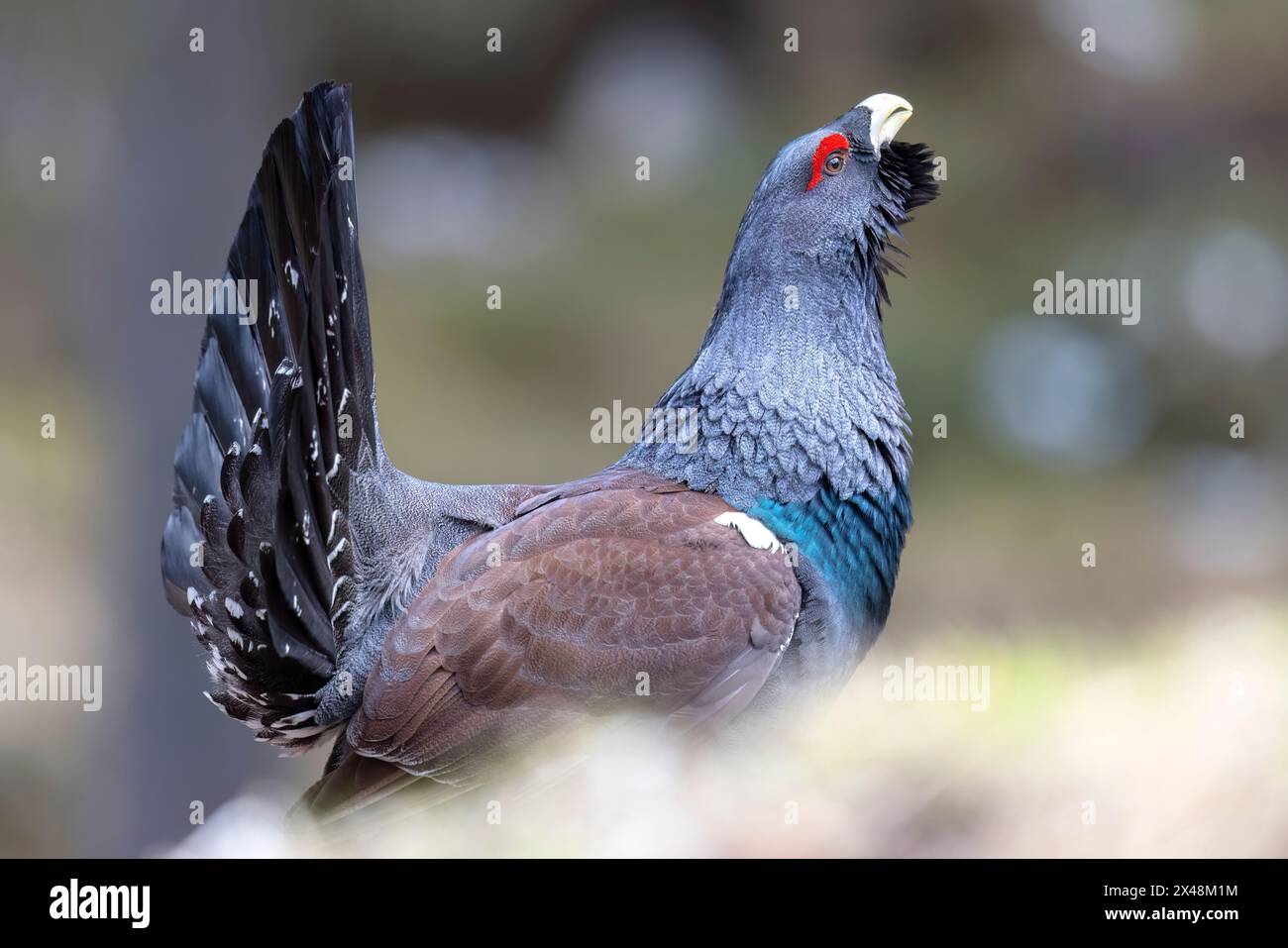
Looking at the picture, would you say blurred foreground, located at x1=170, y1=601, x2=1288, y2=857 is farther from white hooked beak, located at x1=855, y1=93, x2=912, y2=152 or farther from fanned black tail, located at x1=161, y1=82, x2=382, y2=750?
white hooked beak, located at x1=855, y1=93, x2=912, y2=152

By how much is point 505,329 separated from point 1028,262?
2.13 meters

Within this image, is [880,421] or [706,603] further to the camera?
[880,421]

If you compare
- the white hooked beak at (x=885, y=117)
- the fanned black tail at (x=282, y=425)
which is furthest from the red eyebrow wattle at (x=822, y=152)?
the fanned black tail at (x=282, y=425)

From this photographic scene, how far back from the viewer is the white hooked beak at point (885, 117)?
7.55ft

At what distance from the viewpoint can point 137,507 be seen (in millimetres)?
3248

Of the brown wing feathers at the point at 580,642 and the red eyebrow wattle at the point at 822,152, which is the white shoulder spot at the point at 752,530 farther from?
the red eyebrow wattle at the point at 822,152

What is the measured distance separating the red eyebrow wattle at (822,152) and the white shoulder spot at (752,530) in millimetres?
646

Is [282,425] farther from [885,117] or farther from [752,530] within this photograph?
[885,117]

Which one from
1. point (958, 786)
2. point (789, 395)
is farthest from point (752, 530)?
point (958, 786)

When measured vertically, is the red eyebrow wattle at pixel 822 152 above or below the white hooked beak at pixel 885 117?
below

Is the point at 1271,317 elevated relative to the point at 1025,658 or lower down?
elevated
